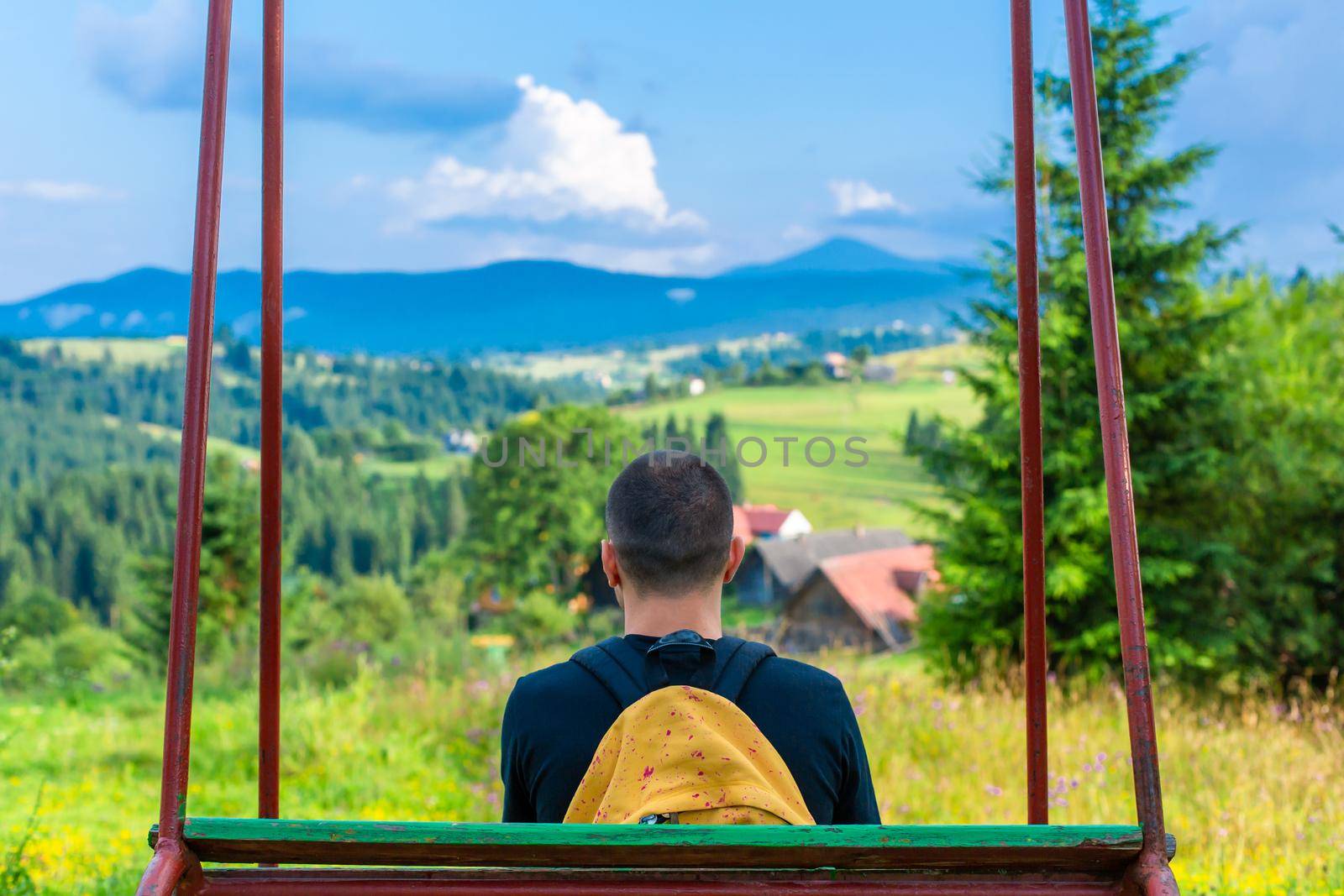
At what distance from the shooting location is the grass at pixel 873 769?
12.2ft

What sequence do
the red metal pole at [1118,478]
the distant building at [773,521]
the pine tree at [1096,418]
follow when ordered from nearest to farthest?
the red metal pole at [1118,478], the pine tree at [1096,418], the distant building at [773,521]

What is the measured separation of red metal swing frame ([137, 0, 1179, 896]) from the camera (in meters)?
1.22

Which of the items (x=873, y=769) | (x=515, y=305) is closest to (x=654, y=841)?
(x=873, y=769)

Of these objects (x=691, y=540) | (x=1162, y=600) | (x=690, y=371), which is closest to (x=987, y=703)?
(x=1162, y=600)

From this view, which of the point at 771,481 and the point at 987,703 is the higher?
the point at 771,481

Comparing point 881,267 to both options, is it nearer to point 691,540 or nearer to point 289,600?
point 289,600

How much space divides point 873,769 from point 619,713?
3.54 meters

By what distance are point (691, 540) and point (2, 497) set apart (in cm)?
3258

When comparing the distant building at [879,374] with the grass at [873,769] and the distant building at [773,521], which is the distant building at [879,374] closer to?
the distant building at [773,521]

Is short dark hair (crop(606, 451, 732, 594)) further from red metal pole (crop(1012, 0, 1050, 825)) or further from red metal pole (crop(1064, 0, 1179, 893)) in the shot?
red metal pole (crop(1012, 0, 1050, 825))

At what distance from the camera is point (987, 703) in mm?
5863

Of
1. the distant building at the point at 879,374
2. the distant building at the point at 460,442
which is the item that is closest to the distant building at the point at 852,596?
the distant building at the point at 879,374

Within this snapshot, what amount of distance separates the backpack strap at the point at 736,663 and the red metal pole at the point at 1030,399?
2.46 ft

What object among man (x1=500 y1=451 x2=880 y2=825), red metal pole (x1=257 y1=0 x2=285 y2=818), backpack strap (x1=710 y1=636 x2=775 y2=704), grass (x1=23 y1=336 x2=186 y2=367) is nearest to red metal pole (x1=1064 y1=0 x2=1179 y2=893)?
man (x1=500 y1=451 x2=880 y2=825)
